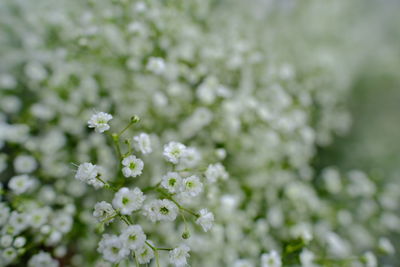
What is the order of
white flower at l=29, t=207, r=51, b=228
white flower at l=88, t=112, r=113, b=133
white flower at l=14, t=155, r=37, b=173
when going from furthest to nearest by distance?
white flower at l=14, t=155, r=37, b=173, white flower at l=29, t=207, r=51, b=228, white flower at l=88, t=112, r=113, b=133

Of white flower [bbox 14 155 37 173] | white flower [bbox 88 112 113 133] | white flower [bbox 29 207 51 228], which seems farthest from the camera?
white flower [bbox 14 155 37 173]

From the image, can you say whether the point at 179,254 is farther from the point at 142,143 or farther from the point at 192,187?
the point at 142,143

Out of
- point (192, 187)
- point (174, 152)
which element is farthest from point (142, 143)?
point (192, 187)

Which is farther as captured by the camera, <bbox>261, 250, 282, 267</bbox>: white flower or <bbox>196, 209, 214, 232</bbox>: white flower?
<bbox>261, 250, 282, 267</bbox>: white flower

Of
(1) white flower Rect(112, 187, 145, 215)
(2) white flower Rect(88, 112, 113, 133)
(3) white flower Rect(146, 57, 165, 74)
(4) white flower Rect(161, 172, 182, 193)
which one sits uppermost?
(3) white flower Rect(146, 57, 165, 74)

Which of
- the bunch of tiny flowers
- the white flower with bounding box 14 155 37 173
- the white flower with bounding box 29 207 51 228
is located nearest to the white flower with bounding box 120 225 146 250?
the bunch of tiny flowers

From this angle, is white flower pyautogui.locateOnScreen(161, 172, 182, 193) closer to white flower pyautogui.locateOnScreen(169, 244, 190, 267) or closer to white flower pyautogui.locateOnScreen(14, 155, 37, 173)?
white flower pyautogui.locateOnScreen(169, 244, 190, 267)

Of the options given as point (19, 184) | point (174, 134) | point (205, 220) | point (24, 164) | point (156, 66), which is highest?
point (156, 66)

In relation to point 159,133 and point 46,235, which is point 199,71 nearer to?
point 159,133

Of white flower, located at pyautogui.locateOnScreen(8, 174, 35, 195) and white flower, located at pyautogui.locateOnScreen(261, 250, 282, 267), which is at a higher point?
white flower, located at pyautogui.locateOnScreen(8, 174, 35, 195)
